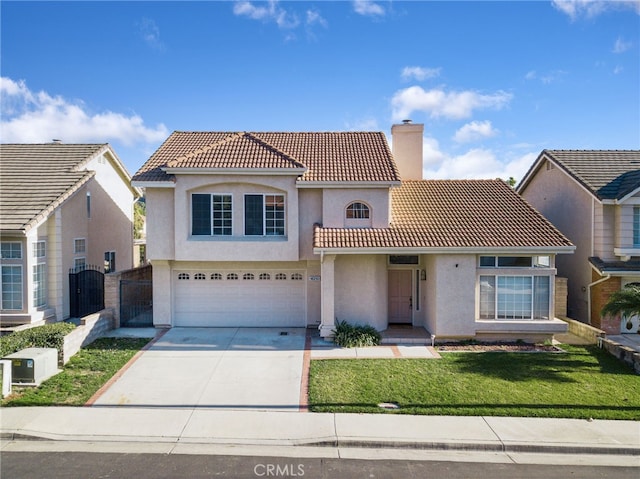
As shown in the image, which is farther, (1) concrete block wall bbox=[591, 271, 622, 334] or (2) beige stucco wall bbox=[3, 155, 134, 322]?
(1) concrete block wall bbox=[591, 271, 622, 334]

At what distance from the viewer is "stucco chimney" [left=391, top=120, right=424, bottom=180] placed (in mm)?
18625

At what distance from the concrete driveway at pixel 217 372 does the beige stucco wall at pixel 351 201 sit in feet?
14.0

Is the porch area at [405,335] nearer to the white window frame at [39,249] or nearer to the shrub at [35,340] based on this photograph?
the shrub at [35,340]

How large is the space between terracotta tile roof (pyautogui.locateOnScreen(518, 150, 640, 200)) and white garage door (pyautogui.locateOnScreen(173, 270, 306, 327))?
12.2m

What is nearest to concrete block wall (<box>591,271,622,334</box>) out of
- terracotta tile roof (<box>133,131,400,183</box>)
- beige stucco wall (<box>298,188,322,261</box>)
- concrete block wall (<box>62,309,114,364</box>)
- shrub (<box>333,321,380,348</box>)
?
shrub (<box>333,321,380,348</box>)

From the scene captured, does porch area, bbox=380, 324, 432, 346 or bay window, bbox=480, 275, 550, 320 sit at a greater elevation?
bay window, bbox=480, 275, 550, 320

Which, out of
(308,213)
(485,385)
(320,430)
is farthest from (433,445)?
(308,213)

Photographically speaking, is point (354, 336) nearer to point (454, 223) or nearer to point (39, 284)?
point (454, 223)

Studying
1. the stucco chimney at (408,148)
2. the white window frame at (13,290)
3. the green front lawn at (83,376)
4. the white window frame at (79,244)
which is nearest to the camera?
the green front lawn at (83,376)

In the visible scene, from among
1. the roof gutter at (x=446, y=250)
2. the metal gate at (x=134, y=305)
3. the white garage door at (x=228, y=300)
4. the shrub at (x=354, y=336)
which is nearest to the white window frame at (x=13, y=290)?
the metal gate at (x=134, y=305)

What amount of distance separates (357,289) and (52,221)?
11.5m

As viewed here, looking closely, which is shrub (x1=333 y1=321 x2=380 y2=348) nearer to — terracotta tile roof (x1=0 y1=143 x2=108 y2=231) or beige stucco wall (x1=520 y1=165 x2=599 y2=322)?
beige stucco wall (x1=520 y1=165 x2=599 y2=322)

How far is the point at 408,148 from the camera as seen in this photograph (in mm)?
18703

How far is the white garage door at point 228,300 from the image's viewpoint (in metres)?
16.0
